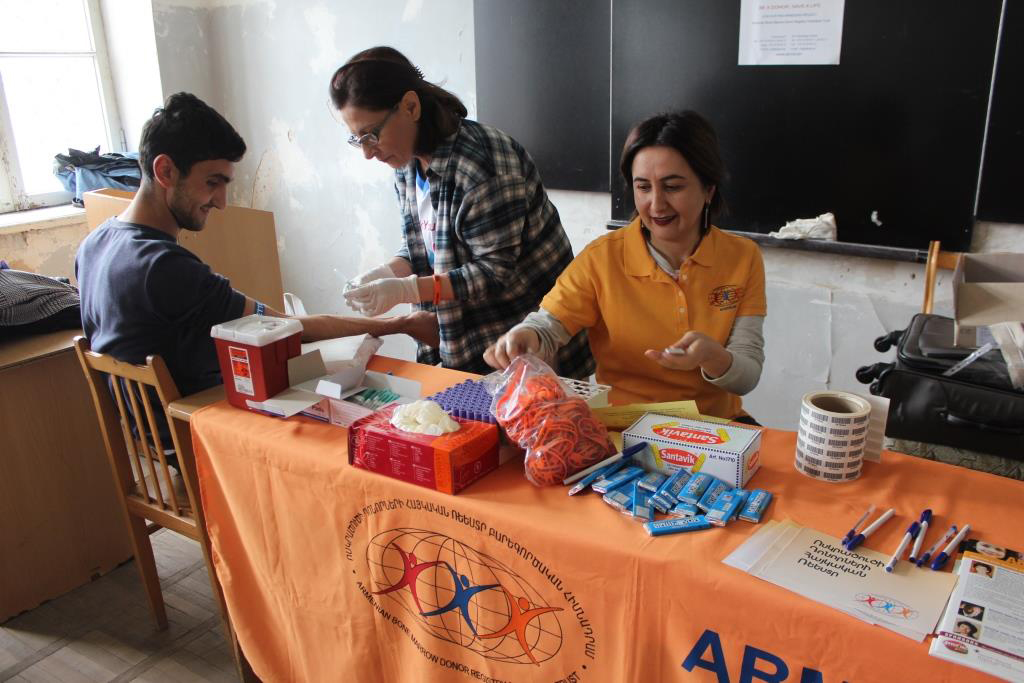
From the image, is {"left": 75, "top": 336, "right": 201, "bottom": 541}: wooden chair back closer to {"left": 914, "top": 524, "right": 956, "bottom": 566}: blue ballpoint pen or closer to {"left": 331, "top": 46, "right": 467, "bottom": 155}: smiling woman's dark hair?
{"left": 331, "top": 46, "right": 467, "bottom": 155}: smiling woman's dark hair

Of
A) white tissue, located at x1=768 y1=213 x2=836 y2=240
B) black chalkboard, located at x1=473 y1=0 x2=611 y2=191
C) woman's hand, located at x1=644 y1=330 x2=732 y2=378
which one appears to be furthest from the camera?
black chalkboard, located at x1=473 y1=0 x2=611 y2=191

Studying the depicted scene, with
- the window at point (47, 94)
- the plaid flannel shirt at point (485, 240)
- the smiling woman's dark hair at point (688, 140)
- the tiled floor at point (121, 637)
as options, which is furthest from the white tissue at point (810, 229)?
the window at point (47, 94)

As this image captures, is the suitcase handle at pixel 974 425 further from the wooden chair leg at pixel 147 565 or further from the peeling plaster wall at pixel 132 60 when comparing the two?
the peeling plaster wall at pixel 132 60

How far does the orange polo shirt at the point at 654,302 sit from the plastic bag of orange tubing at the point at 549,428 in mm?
421

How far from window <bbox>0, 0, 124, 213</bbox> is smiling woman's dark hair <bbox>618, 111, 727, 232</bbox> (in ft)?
10.2

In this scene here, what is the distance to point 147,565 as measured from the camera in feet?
6.44

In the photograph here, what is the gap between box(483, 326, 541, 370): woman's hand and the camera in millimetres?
1463

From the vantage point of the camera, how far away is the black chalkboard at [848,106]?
205 centimetres

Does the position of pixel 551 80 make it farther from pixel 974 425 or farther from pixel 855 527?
pixel 855 527

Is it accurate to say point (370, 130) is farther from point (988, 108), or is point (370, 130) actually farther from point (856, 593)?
point (988, 108)

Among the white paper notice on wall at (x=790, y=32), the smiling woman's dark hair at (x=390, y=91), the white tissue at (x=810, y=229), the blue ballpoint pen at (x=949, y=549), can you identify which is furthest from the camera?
the white tissue at (x=810, y=229)

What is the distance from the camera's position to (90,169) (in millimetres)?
3506

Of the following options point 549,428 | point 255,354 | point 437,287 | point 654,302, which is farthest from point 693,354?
point 255,354

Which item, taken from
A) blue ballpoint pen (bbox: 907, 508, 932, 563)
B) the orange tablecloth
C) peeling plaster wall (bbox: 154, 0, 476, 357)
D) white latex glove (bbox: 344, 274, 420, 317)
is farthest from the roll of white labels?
peeling plaster wall (bbox: 154, 0, 476, 357)
